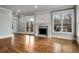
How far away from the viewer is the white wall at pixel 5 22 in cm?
673

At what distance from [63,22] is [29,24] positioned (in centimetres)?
442

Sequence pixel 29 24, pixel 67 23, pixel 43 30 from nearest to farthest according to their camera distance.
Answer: pixel 67 23 < pixel 43 30 < pixel 29 24

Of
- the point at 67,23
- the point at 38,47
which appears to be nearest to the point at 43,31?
the point at 67,23

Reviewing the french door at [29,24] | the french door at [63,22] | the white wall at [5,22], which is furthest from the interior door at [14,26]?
the french door at [63,22]

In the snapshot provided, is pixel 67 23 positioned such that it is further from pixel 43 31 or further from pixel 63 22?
pixel 43 31

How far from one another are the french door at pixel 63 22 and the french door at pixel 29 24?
297 centimetres

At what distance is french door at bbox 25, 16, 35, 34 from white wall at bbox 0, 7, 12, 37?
9.12 ft

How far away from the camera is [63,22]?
7.07 m

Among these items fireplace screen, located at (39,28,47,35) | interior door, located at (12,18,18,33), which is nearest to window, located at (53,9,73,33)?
fireplace screen, located at (39,28,47,35)

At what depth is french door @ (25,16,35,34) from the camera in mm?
9782

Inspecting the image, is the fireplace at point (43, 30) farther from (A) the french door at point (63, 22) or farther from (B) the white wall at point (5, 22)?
(B) the white wall at point (5, 22)

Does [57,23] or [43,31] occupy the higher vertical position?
[57,23]
